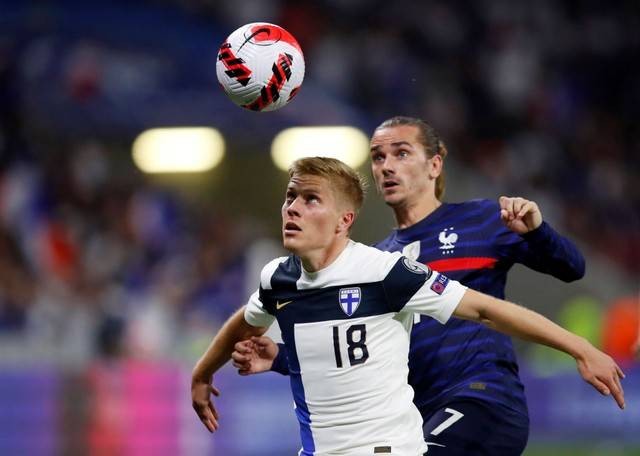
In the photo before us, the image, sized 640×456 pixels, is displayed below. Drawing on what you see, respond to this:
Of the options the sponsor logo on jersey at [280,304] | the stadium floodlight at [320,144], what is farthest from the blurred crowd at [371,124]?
the sponsor logo on jersey at [280,304]

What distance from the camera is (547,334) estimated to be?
14.4ft

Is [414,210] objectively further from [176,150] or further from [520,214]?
[176,150]

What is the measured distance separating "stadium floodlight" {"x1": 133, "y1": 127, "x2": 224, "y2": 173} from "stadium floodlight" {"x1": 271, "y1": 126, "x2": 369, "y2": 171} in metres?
0.85

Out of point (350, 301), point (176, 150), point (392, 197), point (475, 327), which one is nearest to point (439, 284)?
point (350, 301)

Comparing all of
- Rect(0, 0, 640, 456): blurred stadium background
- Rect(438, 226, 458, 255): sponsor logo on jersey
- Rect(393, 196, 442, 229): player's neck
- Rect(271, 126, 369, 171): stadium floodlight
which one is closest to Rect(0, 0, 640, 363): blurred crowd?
Rect(0, 0, 640, 456): blurred stadium background

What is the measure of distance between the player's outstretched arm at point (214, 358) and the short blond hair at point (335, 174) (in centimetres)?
67

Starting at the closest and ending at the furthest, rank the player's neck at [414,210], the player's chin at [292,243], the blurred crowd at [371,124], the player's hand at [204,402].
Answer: the player's chin at [292,243], the player's hand at [204,402], the player's neck at [414,210], the blurred crowd at [371,124]

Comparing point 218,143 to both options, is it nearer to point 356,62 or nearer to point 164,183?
point 164,183

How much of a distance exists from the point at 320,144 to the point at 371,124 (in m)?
0.85

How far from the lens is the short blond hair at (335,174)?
15.5 feet

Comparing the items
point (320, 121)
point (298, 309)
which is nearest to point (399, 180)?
point (298, 309)

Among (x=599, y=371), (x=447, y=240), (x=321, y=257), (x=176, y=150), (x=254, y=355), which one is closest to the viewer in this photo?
(x=599, y=371)

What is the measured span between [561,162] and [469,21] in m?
2.68

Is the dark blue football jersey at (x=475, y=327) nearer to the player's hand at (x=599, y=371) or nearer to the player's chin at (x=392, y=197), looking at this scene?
the player's chin at (x=392, y=197)
